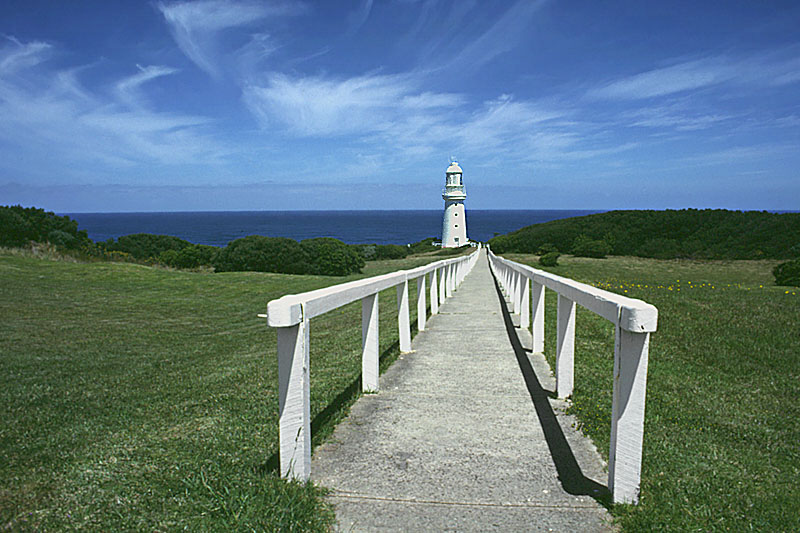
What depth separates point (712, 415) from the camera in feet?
15.9

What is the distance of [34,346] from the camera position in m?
8.32

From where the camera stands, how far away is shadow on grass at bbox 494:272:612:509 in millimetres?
3266

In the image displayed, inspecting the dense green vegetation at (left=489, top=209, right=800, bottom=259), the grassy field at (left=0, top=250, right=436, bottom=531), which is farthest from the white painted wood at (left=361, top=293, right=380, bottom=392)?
the dense green vegetation at (left=489, top=209, right=800, bottom=259)

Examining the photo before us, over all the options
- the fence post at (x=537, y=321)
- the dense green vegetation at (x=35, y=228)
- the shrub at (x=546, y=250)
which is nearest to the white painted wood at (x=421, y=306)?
the fence post at (x=537, y=321)

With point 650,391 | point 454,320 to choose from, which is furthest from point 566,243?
point 650,391

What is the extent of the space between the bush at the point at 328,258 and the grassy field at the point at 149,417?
1925 cm

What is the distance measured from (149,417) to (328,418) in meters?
1.63

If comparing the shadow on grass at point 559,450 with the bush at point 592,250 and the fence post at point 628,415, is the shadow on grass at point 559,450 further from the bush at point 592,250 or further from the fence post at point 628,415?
the bush at point 592,250

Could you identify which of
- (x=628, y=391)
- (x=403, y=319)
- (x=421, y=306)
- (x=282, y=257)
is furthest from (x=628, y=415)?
(x=282, y=257)

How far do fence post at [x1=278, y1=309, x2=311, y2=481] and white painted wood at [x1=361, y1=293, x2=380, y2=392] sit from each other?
1827 mm

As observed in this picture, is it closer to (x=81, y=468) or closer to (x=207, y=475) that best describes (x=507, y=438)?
(x=207, y=475)

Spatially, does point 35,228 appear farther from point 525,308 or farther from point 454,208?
point 454,208

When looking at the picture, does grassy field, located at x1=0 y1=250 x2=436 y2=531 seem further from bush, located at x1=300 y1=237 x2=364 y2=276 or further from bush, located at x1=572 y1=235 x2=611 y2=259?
bush, located at x1=572 y1=235 x2=611 y2=259

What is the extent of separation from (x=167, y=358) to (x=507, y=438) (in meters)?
5.77
